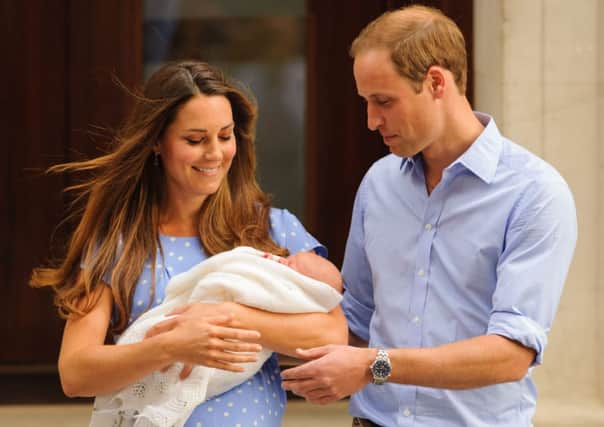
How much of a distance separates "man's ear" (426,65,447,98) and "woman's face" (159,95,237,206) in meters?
0.54

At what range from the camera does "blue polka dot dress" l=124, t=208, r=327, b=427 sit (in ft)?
8.95

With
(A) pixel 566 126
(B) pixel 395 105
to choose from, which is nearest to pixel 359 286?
(B) pixel 395 105

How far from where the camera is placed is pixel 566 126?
14.5 ft

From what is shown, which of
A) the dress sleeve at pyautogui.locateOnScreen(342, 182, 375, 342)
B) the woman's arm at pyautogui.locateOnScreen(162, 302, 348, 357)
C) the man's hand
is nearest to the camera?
the man's hand

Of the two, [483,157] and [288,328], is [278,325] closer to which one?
[288,328]

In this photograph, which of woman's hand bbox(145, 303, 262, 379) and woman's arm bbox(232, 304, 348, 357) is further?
woman's arm bbox(232, 304, 348, 357)

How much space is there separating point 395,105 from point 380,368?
0.60 meters

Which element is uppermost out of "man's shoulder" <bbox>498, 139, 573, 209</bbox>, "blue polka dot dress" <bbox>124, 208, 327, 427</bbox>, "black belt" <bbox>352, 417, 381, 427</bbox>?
"man's shoulder" <bbox>498, 139, 573, 209</bbox>

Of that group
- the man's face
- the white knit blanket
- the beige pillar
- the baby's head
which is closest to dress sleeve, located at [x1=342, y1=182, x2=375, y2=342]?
the baby's head

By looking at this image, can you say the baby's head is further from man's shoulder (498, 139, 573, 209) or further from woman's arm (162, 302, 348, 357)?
man's shoulder (498, 139, 573, 209)

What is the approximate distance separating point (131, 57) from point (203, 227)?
7.80ft

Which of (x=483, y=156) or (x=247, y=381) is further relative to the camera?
(x=247, y=381)

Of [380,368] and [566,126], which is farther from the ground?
[566,126]

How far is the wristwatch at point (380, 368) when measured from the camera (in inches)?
95.6
